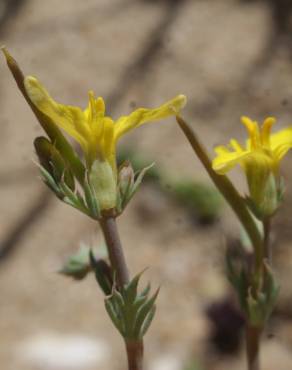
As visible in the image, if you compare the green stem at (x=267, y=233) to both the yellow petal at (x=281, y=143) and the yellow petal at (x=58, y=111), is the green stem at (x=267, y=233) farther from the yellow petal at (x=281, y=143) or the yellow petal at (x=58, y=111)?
the yellow petal at (x=58, y=111)

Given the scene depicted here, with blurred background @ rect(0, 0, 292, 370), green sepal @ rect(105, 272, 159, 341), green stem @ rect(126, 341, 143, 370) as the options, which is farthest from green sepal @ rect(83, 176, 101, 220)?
blurred background @ rect(0, 0, 292, 370)

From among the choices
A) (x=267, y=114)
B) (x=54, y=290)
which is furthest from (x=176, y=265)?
(x=267, y=114)

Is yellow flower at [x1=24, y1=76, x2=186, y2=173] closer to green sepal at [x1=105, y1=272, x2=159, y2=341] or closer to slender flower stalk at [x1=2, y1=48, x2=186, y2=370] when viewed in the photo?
slender flower stalk at [x1=2, y1=48, x2=186, y2=370]

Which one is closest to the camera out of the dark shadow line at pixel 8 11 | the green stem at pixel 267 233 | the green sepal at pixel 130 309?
the green sepal at pixel 130 309

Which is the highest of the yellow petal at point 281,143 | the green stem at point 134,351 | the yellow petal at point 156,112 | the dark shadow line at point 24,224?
the dark shadow line at point 24,224

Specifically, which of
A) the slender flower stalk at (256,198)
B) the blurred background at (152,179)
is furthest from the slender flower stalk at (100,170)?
the blurred background at (152,179)

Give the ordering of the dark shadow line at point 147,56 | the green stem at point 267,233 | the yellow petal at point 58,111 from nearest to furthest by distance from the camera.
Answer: the yellow petal at point 58,111
the green stem at point 267,233
the dark shadow line at point 147,56

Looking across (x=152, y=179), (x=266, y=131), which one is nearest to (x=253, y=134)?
(x=266, y=131)

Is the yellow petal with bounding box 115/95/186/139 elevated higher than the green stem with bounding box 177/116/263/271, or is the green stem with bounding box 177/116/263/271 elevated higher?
the yellow petal with bounding box 115/95/186/139
